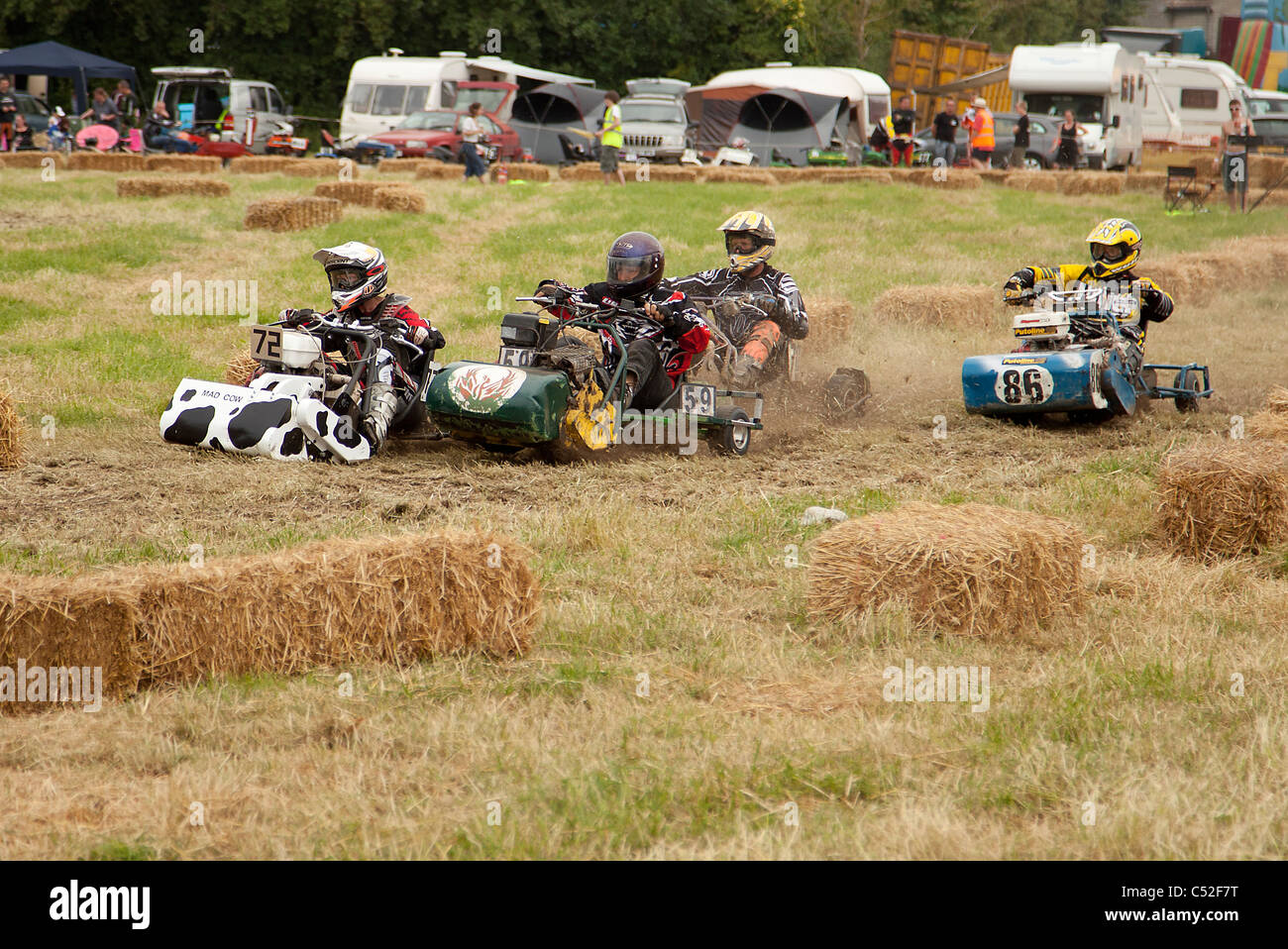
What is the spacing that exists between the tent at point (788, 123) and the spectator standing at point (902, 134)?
1702 mm

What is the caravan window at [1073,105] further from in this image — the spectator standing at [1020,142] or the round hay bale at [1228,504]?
the round hay bale at [1228,504]

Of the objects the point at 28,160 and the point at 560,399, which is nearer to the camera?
the point at 560,399

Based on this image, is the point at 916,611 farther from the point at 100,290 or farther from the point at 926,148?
the point at 926,148

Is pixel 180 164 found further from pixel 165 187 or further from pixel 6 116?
pixel 6 116

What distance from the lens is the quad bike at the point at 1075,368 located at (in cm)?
988

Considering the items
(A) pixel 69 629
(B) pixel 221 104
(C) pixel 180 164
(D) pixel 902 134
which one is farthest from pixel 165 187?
(D) pixel 902 134

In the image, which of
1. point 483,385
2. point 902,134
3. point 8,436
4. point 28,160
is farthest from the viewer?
point 902,134

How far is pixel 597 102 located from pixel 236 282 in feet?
74.7

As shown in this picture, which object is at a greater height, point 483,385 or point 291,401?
Result: point 483,385

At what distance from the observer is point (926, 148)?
116 ft

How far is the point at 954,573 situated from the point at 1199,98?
36659 mm

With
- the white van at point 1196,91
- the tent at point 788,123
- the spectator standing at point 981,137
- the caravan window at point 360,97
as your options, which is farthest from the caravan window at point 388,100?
the white van at point 1196,91

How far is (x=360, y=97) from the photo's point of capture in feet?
113

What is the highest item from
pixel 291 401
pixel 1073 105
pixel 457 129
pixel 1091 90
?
pixel 1091 90
